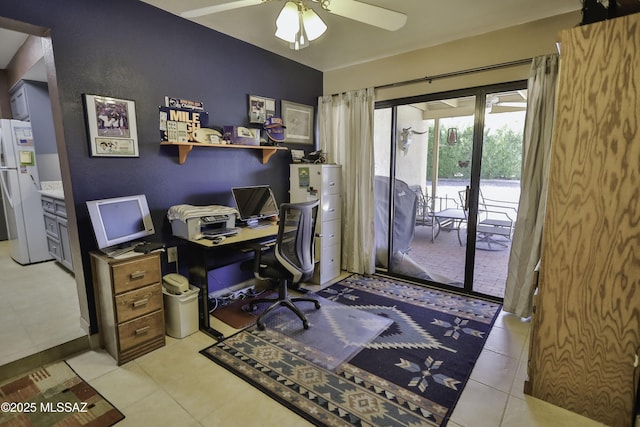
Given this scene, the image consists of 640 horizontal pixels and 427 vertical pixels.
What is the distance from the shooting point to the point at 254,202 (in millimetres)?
3125

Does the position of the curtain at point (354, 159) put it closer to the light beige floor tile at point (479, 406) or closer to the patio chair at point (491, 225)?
the patio chair at point (491, 225)

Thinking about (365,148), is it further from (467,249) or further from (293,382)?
(293,382)

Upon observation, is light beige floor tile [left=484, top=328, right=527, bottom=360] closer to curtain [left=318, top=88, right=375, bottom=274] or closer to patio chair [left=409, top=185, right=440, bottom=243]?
curtain [left=318, top=88, right=375, bottom=274]

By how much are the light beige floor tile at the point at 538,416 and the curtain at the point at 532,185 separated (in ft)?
3.12

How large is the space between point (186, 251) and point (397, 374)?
1.99 m

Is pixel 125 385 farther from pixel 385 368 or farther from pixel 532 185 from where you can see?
pixel 532 185

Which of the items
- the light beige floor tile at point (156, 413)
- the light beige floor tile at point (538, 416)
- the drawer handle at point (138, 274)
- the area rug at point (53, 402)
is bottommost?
the light beige floor tile at point (538, 416)

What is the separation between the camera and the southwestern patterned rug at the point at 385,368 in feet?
5.56

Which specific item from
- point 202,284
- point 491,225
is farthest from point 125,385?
point 491,225

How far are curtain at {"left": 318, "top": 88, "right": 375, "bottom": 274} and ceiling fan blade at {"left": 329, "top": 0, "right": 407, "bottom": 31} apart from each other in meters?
1.57

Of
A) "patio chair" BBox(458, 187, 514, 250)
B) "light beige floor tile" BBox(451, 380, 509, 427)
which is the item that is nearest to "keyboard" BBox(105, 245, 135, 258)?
"light beige floor tile" BBox(451, 380, 509, 427)

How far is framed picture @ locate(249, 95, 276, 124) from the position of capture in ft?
10.5

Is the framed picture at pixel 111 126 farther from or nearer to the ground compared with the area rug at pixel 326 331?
farther from the ground

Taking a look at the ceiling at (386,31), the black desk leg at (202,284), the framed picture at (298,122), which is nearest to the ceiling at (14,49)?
the ceiling at (386,31)
